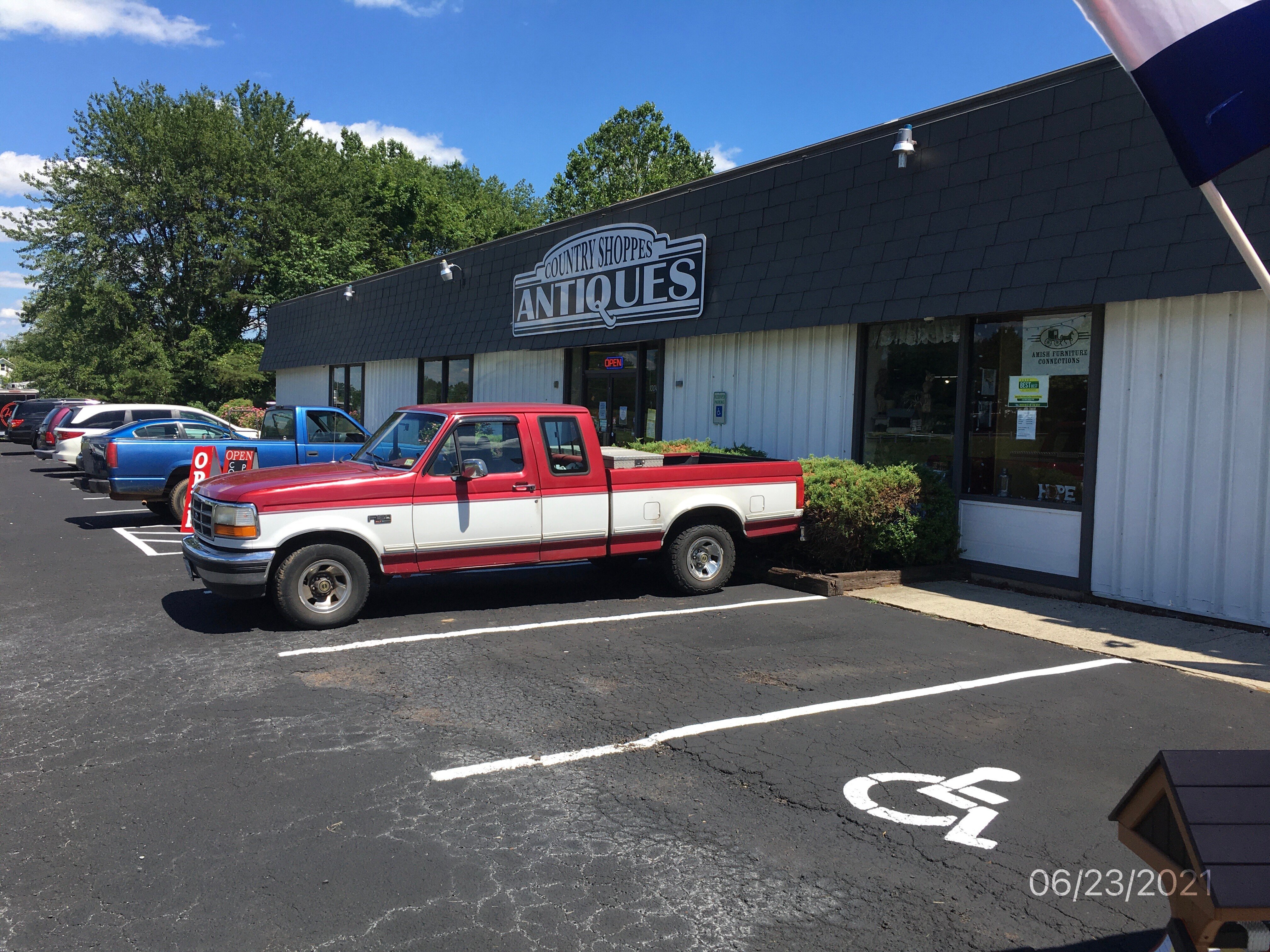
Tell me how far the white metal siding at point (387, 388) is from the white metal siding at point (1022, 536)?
49.4 feet

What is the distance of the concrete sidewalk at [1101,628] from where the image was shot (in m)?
7.06

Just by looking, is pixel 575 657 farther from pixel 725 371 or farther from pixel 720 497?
pixel 725 371

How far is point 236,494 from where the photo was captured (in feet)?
24.6

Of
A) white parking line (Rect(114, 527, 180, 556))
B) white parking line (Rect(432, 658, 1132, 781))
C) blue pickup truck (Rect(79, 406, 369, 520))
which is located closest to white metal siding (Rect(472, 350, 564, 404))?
blue pickup truck (Rect(79, 406, 369, 520))

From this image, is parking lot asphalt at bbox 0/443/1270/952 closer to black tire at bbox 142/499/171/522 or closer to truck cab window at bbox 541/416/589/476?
truck cab window at bbox 541/416/589/476

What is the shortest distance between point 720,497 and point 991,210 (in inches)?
166

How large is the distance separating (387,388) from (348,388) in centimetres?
315

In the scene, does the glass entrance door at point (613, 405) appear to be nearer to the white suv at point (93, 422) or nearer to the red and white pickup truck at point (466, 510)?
the red and white pickup truck at point (466, 510)

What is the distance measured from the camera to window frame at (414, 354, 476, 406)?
2039cm

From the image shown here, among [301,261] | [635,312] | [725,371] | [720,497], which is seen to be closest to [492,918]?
[720,497]

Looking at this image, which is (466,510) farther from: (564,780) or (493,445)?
Result: (564,780)

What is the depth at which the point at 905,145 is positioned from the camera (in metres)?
10.5
